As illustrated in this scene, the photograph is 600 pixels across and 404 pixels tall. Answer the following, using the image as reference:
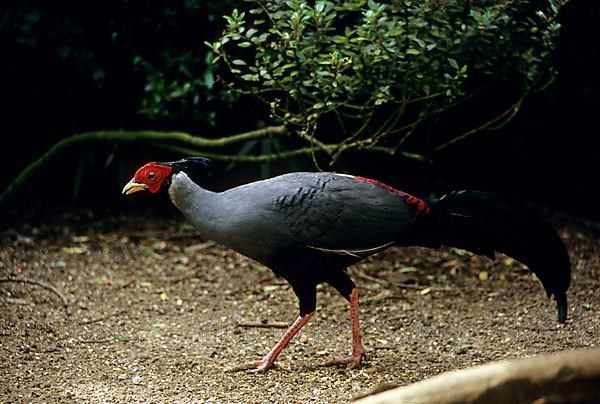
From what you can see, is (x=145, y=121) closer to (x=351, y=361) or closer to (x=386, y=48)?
(x=386, y=48)

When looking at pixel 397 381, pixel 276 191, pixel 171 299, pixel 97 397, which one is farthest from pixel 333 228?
pixel 171 299

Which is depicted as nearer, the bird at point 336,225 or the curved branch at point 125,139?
the bird at point 336,225

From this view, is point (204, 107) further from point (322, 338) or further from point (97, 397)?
point (97, 397)

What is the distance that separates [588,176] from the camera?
6910 millimetres

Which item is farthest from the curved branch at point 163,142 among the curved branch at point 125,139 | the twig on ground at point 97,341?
the twig on ground at point 97,341

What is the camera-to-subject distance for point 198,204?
4.12m

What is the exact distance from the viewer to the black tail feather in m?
4.10

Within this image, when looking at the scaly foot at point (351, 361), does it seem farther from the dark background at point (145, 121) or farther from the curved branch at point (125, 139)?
the dark background at point (145, 121)

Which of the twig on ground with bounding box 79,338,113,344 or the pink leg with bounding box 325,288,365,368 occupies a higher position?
the pink leg with bounding box 325,288,365,368

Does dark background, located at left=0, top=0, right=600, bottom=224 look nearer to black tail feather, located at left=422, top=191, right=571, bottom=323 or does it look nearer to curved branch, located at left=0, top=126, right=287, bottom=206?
curved branch, located at left=0, top=126, right=287, bottom=206

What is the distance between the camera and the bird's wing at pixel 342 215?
400 centimetres

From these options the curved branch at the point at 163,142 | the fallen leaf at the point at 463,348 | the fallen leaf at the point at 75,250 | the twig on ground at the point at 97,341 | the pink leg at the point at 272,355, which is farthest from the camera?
the fallen leaf at the point at 75,250

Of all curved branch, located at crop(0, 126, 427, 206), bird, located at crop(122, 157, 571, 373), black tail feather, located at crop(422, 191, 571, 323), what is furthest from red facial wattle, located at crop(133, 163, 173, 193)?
curved branch, located at crop(0, 126, 427, 206)

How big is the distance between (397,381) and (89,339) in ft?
5.57
